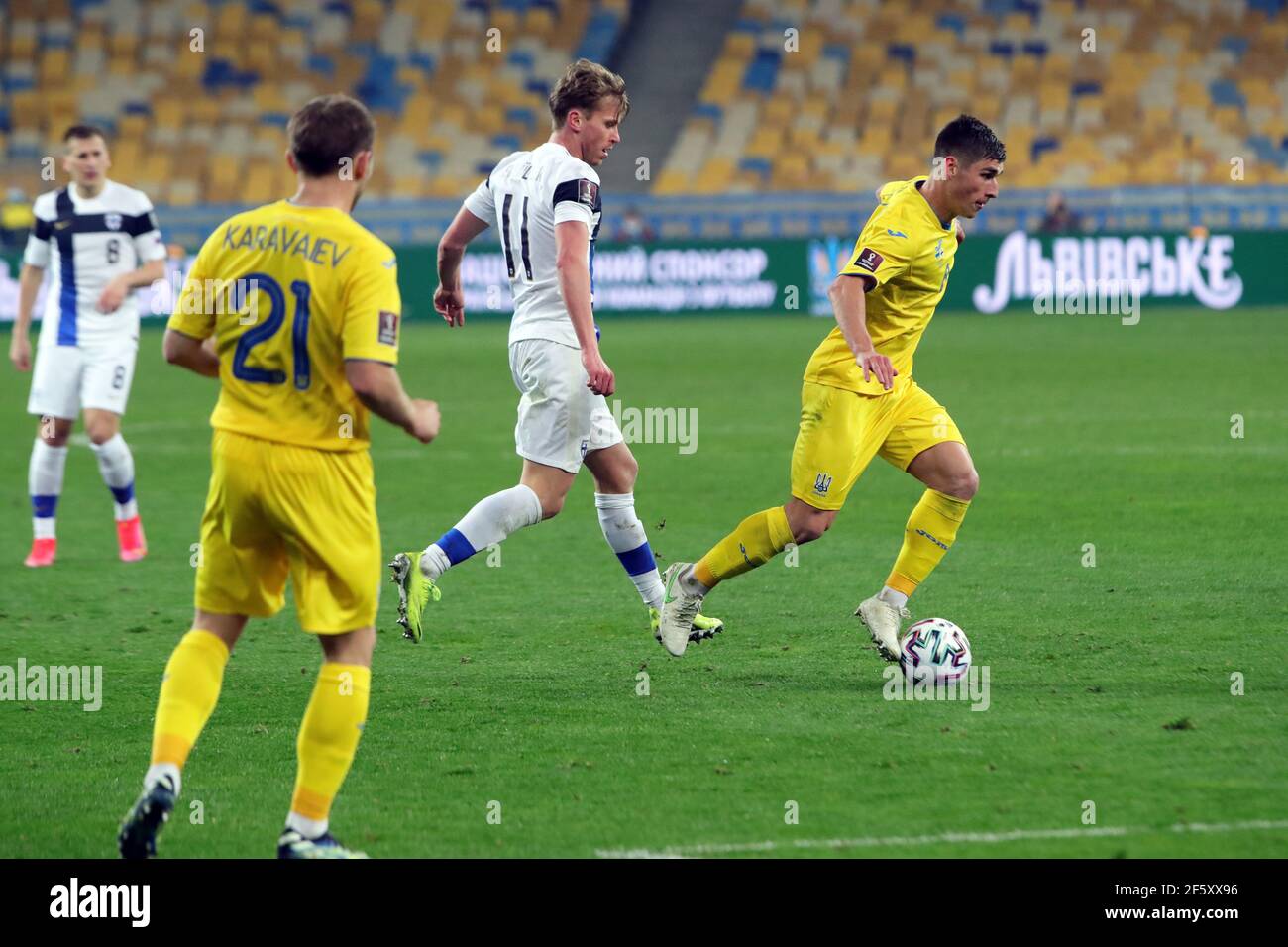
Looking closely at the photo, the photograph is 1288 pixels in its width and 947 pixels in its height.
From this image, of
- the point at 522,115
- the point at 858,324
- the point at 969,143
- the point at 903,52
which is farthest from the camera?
the point at 903,52

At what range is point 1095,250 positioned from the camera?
90.6 ft

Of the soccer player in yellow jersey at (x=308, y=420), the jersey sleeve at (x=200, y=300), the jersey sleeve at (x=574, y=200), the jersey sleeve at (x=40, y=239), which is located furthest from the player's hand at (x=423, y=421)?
the jersey sleeve at (x=40, y=239)

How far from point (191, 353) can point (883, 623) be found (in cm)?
310

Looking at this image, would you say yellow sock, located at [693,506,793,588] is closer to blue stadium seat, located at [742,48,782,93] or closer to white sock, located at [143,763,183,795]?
white sock, located at [143,763,183,795]

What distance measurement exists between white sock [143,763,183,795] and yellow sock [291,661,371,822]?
11.1 inches

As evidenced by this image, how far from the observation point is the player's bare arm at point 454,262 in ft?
23.3

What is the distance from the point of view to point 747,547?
22.8ft

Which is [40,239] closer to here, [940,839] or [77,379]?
[77,379]

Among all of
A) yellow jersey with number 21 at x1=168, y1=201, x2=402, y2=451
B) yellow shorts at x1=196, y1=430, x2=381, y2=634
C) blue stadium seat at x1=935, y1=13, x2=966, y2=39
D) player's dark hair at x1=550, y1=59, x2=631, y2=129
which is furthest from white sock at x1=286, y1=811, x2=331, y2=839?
blue stadium seat at x1=935, y1=13, x2=966, y2=39

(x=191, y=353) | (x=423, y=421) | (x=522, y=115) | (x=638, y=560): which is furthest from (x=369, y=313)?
(x=522, y=115)

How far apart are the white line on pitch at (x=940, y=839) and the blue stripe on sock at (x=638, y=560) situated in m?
2.79

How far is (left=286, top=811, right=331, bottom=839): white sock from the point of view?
4.29 meters

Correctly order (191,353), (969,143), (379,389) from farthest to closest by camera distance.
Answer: (969,143) → (191,353) → (379,389)
